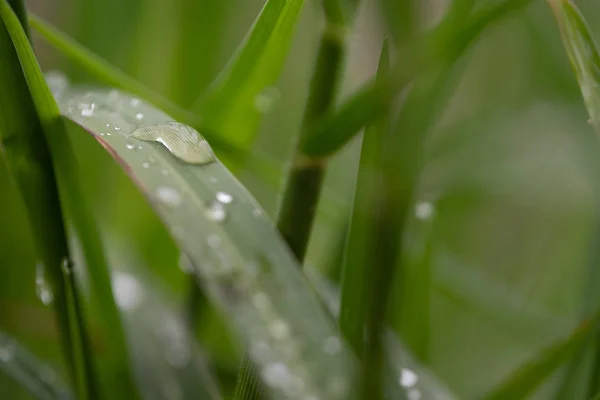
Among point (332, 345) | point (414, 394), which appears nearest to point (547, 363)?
point (414, 394)

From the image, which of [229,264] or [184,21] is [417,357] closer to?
[229,264]

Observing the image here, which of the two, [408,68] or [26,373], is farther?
[26,373]

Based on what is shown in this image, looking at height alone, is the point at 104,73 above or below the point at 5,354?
above

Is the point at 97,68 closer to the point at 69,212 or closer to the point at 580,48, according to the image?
the point at 69,212

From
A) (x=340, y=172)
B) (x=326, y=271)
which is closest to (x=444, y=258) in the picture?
(x=326, y=271)

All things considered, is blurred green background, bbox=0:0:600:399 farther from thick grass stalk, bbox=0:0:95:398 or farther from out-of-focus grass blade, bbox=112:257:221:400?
thick grass stalk, bbox=0:0:95:398

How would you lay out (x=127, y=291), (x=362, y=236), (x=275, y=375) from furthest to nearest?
(x=127, y=291) → (x=362, y=236) → (x=275, y=375)

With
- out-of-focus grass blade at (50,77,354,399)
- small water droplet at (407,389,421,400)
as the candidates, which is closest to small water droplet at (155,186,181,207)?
out-of-focus grass blade at (50,77,354,399)
